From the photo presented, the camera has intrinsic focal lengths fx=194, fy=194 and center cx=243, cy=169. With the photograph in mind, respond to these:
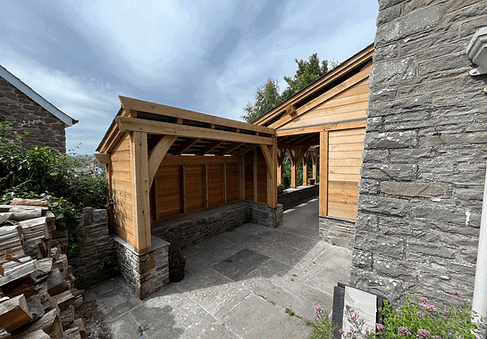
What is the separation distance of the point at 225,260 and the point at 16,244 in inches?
153

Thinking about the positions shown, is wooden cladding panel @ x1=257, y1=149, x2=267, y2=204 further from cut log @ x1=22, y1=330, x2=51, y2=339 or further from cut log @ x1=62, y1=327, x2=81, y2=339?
cut log @ x1=22, y1=330, x2=51, y2=339

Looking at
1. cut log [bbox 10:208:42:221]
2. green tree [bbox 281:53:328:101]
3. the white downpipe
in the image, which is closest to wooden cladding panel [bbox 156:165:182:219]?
cut log [bbox 10:208:42:221]

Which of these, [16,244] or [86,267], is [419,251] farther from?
[86,267]

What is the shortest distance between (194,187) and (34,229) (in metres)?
4.59

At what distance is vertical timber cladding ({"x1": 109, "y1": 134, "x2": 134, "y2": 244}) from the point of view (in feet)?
12.6

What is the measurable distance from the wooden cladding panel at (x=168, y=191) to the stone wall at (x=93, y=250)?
1.53 metres

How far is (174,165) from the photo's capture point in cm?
603

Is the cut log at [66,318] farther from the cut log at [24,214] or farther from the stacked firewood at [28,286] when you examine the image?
the cut log at [24,214]

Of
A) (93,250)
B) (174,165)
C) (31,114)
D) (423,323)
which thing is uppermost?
(31,114)

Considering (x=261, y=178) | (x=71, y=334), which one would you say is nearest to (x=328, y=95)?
(x=261, y=178)

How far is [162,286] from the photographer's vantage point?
393 cm

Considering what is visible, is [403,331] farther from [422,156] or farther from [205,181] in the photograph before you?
[205,181]

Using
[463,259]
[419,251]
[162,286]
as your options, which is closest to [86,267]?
[162,286]

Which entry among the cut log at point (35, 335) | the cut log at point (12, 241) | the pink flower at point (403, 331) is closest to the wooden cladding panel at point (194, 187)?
the cut log at point (12, 241)
